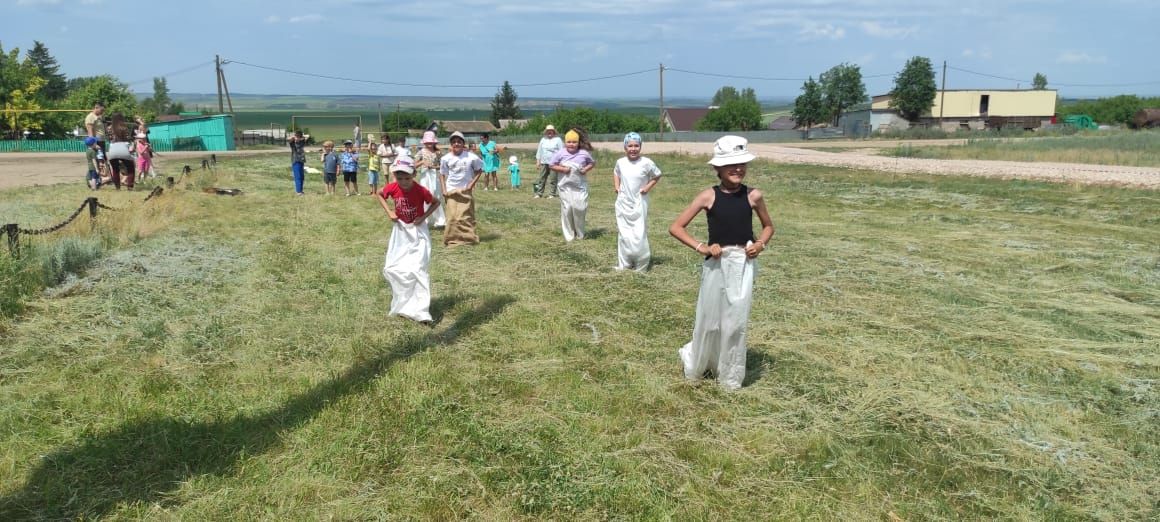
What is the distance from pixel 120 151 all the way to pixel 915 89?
286ft

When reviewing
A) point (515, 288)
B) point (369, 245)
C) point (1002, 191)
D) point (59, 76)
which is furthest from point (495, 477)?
point (59, 76)

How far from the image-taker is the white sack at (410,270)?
693cm

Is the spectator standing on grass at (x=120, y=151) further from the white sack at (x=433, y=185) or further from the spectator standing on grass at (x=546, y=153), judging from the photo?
the spectator standing on grass at (x=546, y=153)

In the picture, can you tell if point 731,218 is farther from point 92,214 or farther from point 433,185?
point 92,214

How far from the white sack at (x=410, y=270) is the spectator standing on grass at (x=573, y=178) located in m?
4.10

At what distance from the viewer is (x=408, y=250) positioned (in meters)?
6.96

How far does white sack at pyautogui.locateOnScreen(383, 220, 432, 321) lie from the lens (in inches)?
273

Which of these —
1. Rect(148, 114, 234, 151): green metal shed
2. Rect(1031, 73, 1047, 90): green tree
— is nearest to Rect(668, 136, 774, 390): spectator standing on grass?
Rect(148, 114, 234, 151): green metal shed

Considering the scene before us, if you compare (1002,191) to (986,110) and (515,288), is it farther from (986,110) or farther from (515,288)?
(986,110)

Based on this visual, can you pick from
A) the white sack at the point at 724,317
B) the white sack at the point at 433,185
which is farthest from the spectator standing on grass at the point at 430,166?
the white sack at the point at 724,317

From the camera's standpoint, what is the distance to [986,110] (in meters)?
87.3

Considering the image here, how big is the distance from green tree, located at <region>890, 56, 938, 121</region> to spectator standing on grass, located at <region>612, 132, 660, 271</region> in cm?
8734

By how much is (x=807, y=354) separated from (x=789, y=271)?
3323 millimetres

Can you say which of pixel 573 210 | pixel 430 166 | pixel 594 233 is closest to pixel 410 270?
pixel 573 210
